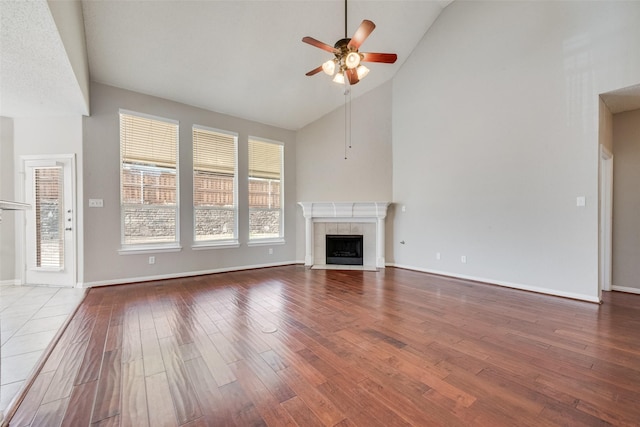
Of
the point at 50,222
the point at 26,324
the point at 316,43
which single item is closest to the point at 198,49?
the point at 316,43

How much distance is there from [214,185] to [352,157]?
2.93 metres

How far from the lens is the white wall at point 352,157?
5758 mm

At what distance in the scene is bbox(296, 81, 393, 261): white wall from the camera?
18.9 ft

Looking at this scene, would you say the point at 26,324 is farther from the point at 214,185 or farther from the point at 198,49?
the point at 198,49

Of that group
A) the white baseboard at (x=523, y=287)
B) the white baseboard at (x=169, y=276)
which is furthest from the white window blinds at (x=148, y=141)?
the white baseboard at (x=523, y=287)

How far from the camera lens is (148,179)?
181 inches

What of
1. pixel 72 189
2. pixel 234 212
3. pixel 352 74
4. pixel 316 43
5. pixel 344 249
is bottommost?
pixel 344 249

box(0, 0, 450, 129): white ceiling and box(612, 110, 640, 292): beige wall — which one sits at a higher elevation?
box(0, 0, 450, 129): white ceiling

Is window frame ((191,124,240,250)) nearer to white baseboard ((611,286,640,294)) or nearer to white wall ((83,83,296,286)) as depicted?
white wall ((83,83,296,286))

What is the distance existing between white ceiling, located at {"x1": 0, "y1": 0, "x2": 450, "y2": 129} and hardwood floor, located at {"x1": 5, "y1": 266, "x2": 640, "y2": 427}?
2.67 metres

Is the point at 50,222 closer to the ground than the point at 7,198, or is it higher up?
closer to the ground

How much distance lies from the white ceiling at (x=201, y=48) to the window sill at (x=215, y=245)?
2.59 meters

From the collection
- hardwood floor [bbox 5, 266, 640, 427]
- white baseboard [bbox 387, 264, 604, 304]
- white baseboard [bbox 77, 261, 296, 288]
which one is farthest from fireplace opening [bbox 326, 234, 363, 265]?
hardwood floor [bbox 5, 266, 640, 427]

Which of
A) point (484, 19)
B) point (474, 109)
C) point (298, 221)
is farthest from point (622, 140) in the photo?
point (298, 221)
